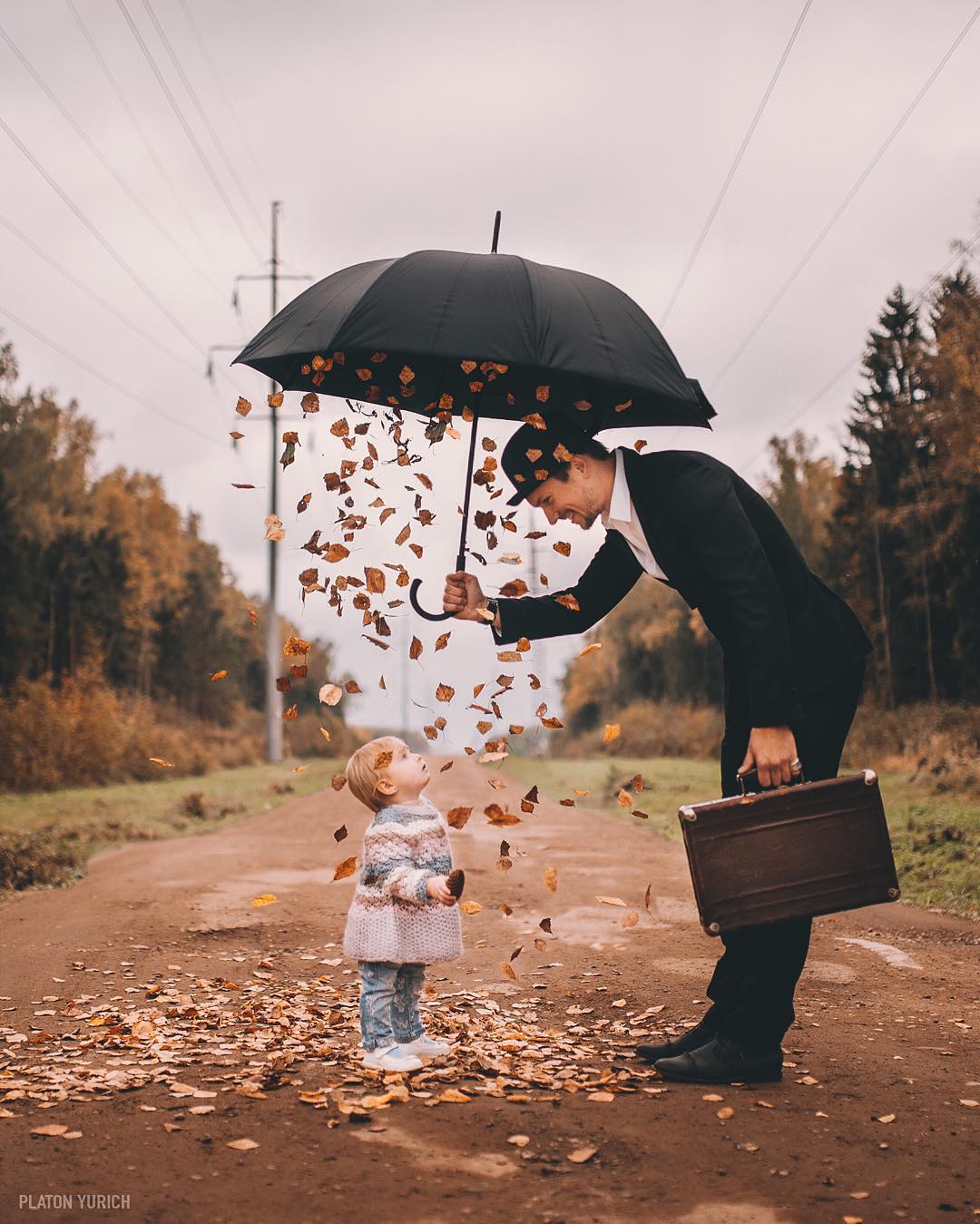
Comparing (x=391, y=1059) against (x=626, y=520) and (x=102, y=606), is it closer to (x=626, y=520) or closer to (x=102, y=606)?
(x=626, y=520)

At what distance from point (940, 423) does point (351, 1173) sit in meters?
23.4

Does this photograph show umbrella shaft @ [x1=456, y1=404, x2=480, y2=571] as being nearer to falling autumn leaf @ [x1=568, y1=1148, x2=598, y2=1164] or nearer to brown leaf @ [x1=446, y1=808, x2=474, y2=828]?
brown leaf @ [x1=446, y1=808, x2=474, y2=828]

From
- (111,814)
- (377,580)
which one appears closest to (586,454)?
(377,580)

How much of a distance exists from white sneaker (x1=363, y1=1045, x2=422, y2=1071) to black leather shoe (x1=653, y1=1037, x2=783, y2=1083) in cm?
87

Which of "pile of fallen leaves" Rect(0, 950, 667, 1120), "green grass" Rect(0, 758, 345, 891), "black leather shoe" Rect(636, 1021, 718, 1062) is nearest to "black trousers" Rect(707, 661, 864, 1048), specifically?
"black leather shoe" Rect(636, 1021, 718, 1062)

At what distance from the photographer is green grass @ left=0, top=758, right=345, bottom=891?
30.9ft

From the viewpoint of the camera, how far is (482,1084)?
3893 millimetres

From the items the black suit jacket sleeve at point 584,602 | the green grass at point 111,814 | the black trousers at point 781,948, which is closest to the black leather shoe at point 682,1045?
the black trousers at point 781,948

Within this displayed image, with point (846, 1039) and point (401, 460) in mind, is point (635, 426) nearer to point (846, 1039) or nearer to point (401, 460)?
point (401, 460)

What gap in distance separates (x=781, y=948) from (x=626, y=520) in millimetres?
1544

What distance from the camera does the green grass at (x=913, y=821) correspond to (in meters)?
8.60

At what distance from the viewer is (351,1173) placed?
3104 millimetres

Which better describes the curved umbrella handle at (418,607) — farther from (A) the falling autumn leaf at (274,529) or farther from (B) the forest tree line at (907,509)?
(B) the forest tree line at (907,509)

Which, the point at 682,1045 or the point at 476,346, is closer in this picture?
the point at 682,1045
